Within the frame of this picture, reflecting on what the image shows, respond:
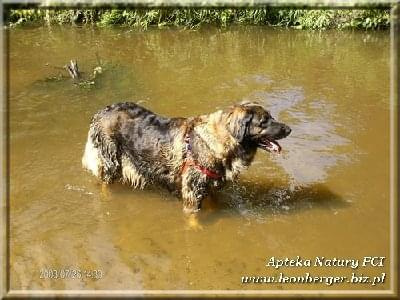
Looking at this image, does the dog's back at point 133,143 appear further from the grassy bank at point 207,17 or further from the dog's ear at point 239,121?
the grassy bank at point 207,17

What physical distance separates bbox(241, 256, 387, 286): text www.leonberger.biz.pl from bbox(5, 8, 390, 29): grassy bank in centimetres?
1122

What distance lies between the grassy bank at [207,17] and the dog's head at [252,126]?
34.8 ft

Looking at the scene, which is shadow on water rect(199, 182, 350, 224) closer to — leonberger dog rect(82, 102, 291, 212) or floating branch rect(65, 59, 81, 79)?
leonberger dog rect(82, 102, 291, 212)

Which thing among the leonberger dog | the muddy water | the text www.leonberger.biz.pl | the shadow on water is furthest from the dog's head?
the text www.leonberger.biz.pl

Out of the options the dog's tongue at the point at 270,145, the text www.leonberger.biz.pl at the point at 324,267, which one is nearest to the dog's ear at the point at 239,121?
the dog's tongue at the point at 270,145

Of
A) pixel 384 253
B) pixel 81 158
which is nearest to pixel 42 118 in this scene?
pixel 81 158

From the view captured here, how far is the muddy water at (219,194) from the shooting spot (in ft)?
18.0

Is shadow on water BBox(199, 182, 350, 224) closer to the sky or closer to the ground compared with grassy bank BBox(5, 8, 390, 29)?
closer to the ground

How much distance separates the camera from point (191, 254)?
562 cm

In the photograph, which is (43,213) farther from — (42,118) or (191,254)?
(42,118)

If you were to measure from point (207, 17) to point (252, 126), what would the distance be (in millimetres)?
11522

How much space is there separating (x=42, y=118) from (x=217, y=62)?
5.23 metres

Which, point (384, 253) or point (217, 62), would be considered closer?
point (384, 253)

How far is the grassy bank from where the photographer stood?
14.8m
